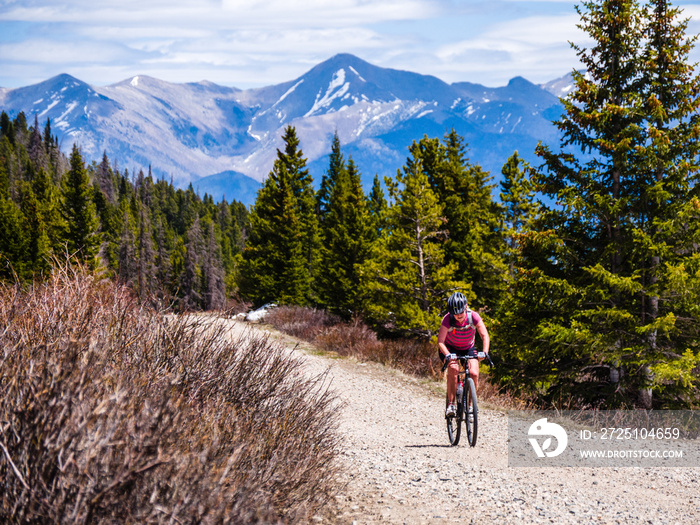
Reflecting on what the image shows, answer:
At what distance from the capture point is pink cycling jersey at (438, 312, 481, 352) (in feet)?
21.9

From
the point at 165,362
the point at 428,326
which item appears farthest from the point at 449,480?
the point at 428,326

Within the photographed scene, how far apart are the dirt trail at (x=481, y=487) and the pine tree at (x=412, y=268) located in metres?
8.62

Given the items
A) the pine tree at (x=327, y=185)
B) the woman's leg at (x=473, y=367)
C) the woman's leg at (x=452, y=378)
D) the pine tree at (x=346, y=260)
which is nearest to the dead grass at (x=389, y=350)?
the pine tree at (x=346, y=260)

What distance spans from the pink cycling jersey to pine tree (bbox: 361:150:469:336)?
33.5ft

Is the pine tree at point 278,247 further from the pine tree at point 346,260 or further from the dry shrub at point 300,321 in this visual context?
the dry shrub at point 300,321

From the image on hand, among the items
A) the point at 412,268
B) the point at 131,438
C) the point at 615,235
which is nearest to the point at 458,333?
the point at 131,438

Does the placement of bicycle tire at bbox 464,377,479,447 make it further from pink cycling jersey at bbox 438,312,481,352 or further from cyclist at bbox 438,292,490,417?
pink cycling jersey at bbox 438,312,481,352

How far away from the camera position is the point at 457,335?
6.76 metres

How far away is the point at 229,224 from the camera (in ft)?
412

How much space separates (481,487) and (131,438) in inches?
169

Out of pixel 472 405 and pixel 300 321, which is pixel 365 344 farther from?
pixel 472 405

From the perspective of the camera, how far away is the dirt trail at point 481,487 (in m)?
4.94

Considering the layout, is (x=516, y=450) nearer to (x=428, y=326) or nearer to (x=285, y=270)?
(x=428, y=326)

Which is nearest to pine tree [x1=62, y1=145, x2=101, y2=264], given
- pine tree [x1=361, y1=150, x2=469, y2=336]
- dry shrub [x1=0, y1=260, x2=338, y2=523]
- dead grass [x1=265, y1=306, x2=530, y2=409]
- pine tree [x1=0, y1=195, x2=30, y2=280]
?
pine tree [x1=0, y1=195, x2=30, y2=280]
